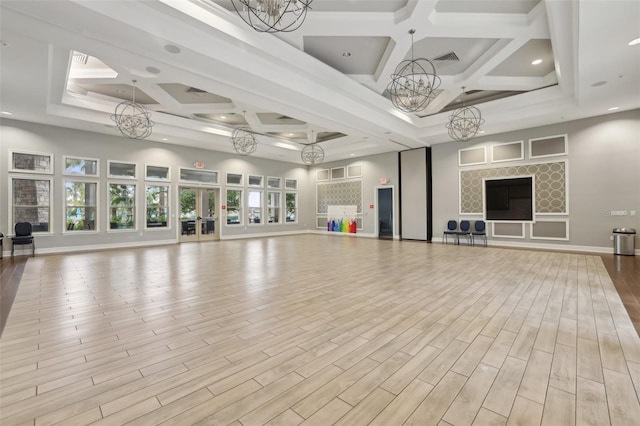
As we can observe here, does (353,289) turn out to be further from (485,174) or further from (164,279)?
(485,174)

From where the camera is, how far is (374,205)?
13.0 meters

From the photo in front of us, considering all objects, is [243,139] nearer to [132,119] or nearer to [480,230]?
[132,119]

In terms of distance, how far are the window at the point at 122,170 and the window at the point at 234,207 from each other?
3.62 m

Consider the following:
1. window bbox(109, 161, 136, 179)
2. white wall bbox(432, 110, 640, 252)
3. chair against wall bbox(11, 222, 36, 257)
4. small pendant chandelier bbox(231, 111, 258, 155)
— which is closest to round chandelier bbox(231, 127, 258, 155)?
small pendant chandelier bbox(231, 111, 258, 155)

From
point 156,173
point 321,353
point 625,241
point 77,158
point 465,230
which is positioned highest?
point 77,158

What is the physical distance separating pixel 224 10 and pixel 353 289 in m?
4.80

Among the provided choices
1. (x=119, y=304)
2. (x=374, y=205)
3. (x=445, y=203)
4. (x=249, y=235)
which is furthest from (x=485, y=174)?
(x=119, y=304)

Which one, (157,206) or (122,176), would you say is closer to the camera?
(122,176)

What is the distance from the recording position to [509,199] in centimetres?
938

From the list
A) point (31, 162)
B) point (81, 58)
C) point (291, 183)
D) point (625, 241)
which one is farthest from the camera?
point (291, 183)

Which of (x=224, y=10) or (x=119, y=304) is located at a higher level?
(x=224, y=10)

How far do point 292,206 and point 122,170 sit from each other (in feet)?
24.6

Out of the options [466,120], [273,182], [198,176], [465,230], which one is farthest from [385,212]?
[198,176]

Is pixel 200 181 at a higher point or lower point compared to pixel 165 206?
higher
